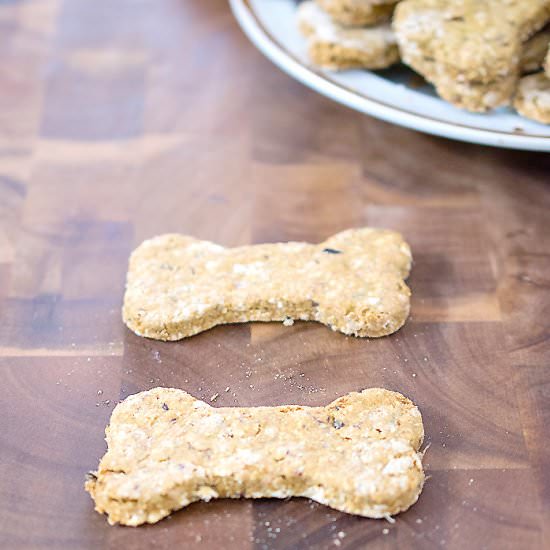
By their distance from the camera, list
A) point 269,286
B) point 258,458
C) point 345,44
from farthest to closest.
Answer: point 345,44
point 269,286
point 258,458

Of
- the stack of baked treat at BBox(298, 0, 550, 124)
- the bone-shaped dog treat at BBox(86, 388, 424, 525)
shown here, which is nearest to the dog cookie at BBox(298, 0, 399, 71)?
the stack of baked treat at BBox(298, 0, 550, 124)

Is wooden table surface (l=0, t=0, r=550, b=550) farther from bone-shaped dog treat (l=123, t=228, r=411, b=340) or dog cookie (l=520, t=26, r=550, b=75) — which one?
dog cookie (l=520, t=26, r=550, b=75)

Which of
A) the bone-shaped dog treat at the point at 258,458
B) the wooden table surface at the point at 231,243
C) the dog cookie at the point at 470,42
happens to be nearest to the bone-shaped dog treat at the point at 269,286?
the wooden table surface at the point at 231,243

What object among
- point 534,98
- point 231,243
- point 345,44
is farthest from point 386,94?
point 231,243

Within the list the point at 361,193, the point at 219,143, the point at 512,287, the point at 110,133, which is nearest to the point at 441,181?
the point at 361,193

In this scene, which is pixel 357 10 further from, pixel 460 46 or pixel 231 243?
pixel 231 243

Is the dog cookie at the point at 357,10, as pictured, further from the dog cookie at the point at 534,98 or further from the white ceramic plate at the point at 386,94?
the dog cookie at the point at 534,98
